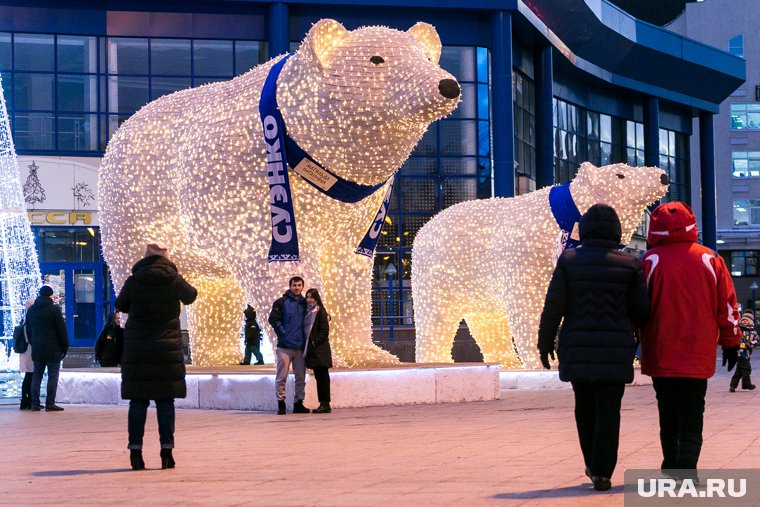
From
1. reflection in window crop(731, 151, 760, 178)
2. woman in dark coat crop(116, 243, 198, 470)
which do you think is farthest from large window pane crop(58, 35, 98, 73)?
reflection in window crop(731, 151, 760, 178)

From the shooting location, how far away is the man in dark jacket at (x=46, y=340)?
16.0 m

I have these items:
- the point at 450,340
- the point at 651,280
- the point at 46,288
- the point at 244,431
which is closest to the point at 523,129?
the point at 450,340

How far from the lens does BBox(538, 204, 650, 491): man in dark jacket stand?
7.40 m

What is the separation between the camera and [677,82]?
50.4m

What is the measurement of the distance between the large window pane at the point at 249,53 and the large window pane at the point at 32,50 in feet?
16.4

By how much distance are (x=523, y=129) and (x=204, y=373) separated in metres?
27.8

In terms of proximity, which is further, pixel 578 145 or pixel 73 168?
pixel 578 145

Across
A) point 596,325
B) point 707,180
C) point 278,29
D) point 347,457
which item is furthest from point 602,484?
point 707,180

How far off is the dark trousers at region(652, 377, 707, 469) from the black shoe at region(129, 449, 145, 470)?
11.6 feet

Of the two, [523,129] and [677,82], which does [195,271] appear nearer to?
[523,129]

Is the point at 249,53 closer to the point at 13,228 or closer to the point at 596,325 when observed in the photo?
the point at 13,228

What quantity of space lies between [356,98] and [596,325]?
6162 millimetres

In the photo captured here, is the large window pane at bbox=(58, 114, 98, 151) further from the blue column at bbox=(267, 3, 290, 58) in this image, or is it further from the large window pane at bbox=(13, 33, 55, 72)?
the blue column at bbox=(267, 3, 290, 58)

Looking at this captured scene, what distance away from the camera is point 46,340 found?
1600cm
